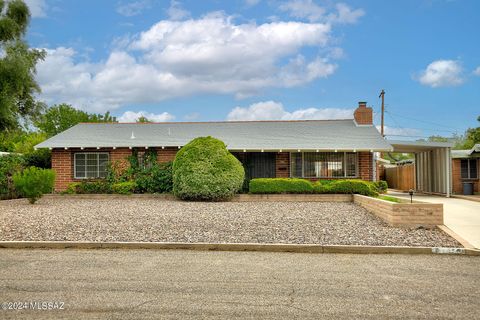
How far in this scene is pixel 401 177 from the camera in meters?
35.1

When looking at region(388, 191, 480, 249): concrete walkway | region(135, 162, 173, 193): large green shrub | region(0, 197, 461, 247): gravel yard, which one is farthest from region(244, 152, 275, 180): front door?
region(388, 191, 480, 249): concrete walkway

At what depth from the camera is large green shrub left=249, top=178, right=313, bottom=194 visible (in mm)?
20406

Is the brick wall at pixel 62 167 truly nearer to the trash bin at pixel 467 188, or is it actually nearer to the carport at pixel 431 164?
the carport at pixel 431 164

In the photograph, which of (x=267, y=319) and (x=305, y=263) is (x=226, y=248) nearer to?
(x=305, y=263)

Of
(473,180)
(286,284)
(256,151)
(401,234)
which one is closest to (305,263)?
(286,284)

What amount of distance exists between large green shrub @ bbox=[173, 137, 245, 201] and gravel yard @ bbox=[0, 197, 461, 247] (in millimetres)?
3160

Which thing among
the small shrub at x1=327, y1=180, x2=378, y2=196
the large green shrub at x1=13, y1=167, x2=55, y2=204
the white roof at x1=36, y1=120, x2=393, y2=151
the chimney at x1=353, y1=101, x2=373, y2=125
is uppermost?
the chimney at x1=353, y1=101, x2=373, y2=125

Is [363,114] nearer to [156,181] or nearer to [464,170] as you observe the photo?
[464,170]

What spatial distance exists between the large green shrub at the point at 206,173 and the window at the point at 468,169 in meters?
14.0

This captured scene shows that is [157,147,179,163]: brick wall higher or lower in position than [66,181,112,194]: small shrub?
higher

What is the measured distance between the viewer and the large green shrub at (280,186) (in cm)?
2041

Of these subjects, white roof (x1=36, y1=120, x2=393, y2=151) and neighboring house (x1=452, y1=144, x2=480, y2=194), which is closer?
white roof (x1=36, y1=120, x2=393, y2=151)

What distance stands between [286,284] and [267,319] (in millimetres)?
1486

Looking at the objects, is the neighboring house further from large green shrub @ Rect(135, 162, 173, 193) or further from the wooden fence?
large green shrub @ Rect(135, 162, 173, 193)
